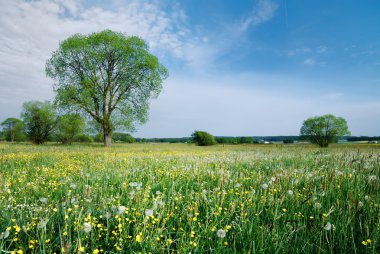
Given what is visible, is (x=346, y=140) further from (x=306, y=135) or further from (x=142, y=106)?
(x=142, y=106)

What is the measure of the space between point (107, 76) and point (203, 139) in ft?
130

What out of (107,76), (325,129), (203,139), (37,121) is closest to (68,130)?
(37,121)

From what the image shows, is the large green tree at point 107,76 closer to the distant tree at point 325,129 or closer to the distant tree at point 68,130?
the distant tree at point 68,130

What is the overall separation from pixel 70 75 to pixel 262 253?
34.2 m

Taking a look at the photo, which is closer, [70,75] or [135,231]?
→ [135,231]

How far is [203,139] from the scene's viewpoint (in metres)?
66.1

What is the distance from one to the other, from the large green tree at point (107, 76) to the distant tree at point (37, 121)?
2233 centimetres

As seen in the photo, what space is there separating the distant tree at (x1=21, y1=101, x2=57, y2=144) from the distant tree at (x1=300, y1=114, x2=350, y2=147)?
63.0 meters

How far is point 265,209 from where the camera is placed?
3.11 metres

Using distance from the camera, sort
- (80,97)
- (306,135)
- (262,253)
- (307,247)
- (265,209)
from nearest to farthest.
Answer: (262,253) → (307,247) → (265,209) → (80,97) → (306,135)

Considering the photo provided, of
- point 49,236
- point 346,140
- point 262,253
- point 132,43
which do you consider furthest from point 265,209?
point 346,140

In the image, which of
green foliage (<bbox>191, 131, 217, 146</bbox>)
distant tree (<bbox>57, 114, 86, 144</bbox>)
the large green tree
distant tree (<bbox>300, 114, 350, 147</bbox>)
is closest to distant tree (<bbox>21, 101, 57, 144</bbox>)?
distant tree (<bbox>57, 114, 86, 144</bbox>)

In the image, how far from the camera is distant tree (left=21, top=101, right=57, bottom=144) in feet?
161

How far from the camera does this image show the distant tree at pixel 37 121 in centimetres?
4912
